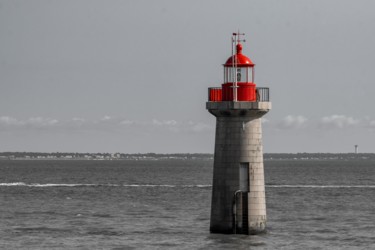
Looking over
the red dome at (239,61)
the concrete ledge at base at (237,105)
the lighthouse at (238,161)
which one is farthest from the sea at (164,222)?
the red dome at (239,61)

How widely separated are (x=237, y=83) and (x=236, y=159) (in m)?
3.81

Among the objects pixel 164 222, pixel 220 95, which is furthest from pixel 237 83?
pixel 164 222

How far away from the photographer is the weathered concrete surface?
42375mm

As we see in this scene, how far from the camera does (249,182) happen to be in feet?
139

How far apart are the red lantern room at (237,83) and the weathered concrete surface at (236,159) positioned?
2.46 feet

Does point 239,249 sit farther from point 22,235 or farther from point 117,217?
point 117,217

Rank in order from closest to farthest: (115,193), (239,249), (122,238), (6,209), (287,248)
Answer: (239,249)
(287,248)
(122,238)
(6,209)
(115,193)

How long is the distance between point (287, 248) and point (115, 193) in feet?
179

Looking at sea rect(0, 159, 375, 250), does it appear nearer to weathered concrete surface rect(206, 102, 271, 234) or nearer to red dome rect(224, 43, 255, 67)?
weathered concrete surface rect(206, 102, 271, 234)

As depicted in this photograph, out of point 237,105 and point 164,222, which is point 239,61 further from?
point 164,222

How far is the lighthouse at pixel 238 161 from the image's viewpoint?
42.3 m

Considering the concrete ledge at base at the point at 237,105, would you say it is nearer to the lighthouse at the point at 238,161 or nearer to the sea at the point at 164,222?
the lighthouse at the point at 238,161

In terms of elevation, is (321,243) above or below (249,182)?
below

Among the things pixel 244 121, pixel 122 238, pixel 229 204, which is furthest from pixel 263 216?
pixel 122 238
